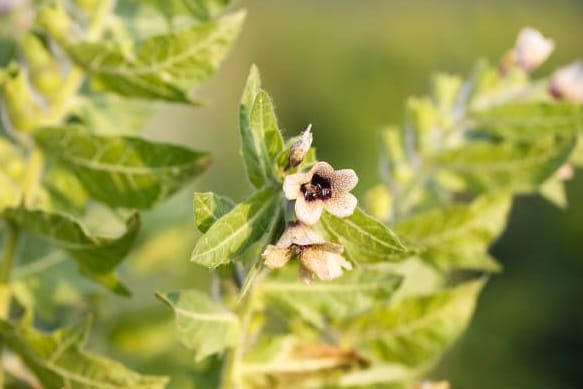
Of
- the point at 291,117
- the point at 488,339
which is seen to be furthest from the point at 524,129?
the point at 291,117

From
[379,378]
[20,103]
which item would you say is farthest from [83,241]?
[379,378]

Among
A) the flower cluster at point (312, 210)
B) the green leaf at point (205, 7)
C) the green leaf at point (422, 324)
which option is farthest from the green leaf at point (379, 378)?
the green leaf at point (205, 7)

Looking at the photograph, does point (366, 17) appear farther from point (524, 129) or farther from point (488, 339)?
point (524, 129)

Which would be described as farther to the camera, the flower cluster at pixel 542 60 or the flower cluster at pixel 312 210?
the flower cluster at pixel 542 60

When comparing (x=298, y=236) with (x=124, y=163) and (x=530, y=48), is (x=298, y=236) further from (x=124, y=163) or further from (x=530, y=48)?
(x=530, y=48)

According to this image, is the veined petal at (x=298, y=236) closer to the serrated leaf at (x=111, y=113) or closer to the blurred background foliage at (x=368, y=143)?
the blurred background foliage at (x=368, y=143)

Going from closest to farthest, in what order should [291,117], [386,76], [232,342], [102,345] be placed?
[232,342]
[102,345]
[386,76]
[291,117]

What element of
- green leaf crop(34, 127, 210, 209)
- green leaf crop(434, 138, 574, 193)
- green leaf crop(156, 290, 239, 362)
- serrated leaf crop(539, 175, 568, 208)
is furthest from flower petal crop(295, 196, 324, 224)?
serrated leaf crop(539, 175, 568, 208)
